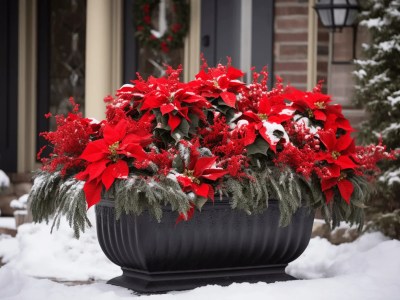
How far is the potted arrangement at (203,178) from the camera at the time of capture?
143 inches

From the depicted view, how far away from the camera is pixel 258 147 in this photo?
3.80 m

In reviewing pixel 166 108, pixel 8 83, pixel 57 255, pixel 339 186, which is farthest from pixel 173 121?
pixel 8 83

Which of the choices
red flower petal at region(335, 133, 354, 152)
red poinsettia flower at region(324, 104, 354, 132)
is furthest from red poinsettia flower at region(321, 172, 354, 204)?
red poinsettia flower at region(324, 104, 354, 132)

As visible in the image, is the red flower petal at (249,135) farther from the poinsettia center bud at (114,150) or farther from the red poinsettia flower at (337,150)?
the poinsettia center bud at (114,150)

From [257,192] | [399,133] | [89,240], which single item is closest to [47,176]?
[257,192]

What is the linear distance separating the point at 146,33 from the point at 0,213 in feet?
7.39

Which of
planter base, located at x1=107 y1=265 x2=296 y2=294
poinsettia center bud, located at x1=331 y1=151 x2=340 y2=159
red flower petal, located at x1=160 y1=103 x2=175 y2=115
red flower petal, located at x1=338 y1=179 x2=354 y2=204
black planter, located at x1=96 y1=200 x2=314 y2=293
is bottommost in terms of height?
planter base, located at x1=107 y1=265 x2=296 y2=294

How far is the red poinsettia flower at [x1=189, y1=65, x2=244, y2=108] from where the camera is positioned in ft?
13.0

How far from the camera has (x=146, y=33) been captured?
328 inches

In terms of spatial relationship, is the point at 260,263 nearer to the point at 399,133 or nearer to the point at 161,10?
the point at 399,133

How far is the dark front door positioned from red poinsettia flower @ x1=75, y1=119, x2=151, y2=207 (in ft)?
18.2

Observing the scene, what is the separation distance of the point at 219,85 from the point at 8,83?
5.48 m

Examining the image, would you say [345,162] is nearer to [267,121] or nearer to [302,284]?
[267,121]

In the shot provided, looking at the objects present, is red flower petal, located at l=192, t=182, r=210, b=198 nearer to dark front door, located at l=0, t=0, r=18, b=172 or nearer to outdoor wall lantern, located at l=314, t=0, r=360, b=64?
outdoor wall lantern, located at l=314, t=0, r=360, b=64
